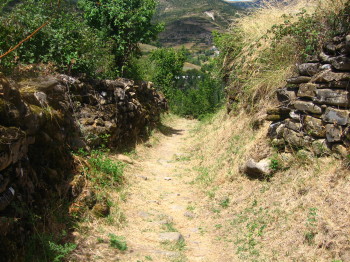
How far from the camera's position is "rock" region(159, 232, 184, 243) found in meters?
4.57

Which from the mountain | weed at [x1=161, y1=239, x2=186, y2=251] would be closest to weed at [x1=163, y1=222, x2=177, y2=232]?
weed at [x1=161, y1=239, x2=186, y2=251]

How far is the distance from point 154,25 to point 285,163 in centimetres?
932

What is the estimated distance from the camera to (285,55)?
686 centimetres

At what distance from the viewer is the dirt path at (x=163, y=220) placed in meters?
4.10

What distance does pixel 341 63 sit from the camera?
4637mm

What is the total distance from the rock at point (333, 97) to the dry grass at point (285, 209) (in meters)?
0.83

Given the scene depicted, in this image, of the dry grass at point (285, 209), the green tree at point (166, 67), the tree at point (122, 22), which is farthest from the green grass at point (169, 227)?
the green tree at point (166, 67)

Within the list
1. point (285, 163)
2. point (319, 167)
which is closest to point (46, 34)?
point (285, 163)

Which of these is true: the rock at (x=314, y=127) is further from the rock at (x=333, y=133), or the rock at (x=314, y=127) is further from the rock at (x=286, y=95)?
the rock at (x=286, y=95)

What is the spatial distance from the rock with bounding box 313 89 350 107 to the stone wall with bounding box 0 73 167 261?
157 inches

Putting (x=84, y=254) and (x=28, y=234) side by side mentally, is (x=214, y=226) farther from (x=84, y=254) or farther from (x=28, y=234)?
(x=28, y=234)

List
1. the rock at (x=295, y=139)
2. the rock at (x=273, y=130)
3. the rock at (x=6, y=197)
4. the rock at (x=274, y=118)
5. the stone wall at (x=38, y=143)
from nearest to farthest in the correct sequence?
the rock at (x=6, y=197), the stone wall at (x=38, y=143), the rock at (x=295, y=139), the rock at (x=273, y=130), the rock at (x=274, y=118)

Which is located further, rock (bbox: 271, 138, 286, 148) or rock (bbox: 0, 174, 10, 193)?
rock (bbox: 271, 138, 286, 148)

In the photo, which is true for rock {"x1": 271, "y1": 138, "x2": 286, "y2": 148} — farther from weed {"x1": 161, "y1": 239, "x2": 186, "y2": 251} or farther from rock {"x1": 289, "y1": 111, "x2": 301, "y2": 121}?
weed {"x1": 161, "y1": 239, "x2": 186, "y2": 251}
